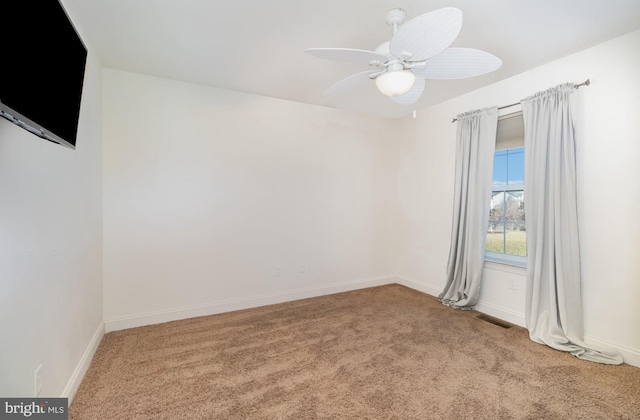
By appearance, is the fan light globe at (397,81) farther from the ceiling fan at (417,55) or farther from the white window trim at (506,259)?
the white window trim at (506,259)

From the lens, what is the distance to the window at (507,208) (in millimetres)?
3189

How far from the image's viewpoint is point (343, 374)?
209cm

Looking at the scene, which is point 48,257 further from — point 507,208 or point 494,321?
point 507,208

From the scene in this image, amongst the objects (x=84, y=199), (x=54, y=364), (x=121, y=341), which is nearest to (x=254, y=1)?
(x=84, y=199)

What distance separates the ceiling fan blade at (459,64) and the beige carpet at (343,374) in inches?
80.7

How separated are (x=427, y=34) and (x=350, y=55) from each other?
441 millimetres

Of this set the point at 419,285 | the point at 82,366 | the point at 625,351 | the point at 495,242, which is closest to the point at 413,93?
the point at 495,242

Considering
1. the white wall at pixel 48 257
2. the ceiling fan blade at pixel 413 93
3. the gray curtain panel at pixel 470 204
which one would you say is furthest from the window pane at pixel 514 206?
the white wall at pixel 48 257

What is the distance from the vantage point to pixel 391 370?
2.15 m

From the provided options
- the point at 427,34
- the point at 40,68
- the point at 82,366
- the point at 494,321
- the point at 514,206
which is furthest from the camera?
the point at 514,206

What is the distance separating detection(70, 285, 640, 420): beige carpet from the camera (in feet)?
5.69

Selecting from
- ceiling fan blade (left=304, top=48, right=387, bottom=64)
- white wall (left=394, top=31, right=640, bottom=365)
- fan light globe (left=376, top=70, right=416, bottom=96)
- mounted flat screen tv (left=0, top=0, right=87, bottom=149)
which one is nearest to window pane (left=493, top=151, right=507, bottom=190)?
white wall (left=394, top=31, right=640, bottom=365)

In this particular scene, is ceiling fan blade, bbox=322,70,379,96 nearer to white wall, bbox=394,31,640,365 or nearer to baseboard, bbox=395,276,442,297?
white wall, bbox=394,31,640,365

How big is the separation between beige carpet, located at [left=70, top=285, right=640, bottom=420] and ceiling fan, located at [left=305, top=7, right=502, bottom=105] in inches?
75.3
